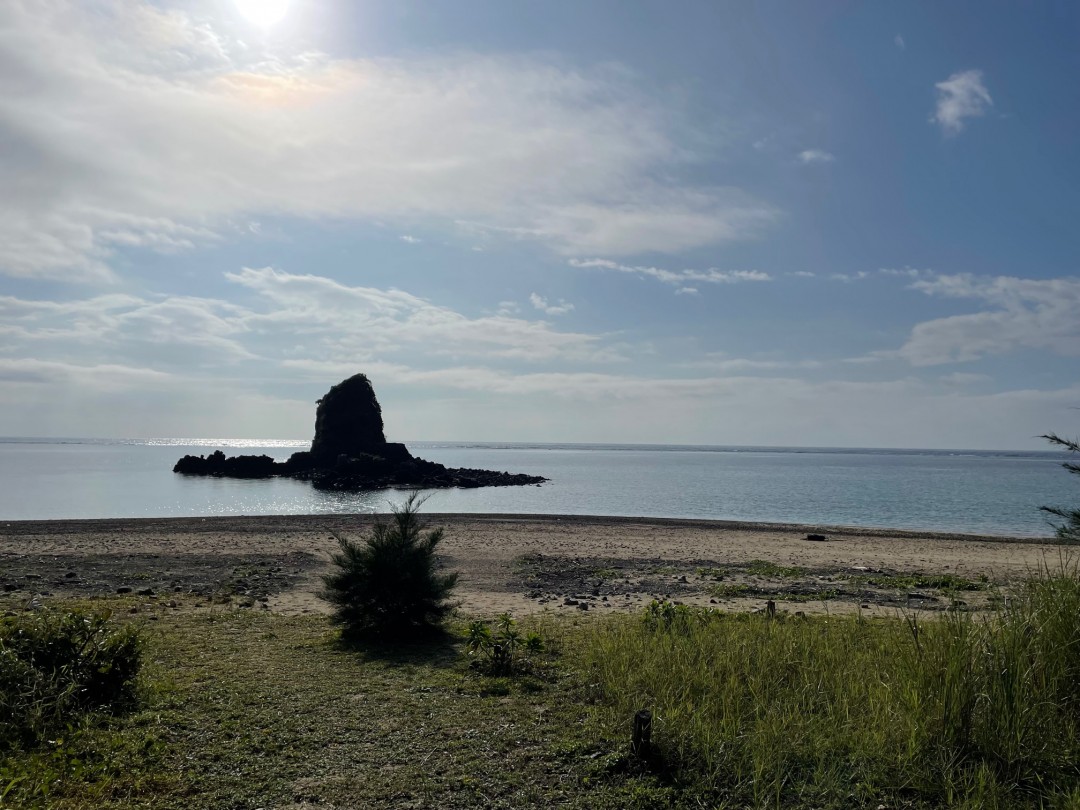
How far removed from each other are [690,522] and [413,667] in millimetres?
31956

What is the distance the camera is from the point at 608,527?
37.0 meters

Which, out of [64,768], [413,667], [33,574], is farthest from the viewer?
[33,574]

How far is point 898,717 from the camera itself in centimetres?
667

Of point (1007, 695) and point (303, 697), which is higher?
point (1007, 695)

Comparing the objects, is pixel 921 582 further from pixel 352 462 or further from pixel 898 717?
pixel 352 462

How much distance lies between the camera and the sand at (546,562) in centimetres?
1680

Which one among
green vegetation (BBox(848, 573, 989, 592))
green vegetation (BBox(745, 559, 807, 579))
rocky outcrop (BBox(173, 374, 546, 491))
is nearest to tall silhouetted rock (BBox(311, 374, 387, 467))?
rocky outcrop (BBox(173, 374, 546, 491))

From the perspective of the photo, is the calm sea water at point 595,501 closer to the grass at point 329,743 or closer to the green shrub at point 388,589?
the green shrub at point 388,589

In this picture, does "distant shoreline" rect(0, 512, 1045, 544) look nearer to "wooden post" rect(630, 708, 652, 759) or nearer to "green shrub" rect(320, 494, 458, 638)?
"green shrub" rect(320, 494, 458, 638)

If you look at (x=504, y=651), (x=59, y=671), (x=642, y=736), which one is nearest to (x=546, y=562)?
(x=504, y=651)

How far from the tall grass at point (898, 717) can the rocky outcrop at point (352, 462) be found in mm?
72167

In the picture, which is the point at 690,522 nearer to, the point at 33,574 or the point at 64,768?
the point at 33,574

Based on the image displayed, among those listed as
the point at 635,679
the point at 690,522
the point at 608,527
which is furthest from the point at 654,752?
the point at 690,522

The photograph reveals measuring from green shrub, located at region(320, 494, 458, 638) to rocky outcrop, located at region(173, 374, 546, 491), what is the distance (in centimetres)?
6589
